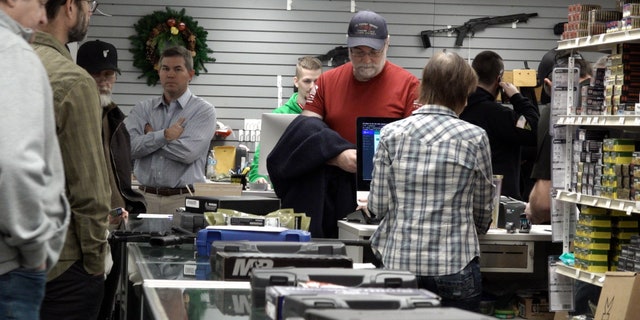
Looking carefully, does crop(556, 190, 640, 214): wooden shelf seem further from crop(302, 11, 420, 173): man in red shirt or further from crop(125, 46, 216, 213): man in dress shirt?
crop(125, 46, 216, 213): man in dress shirt

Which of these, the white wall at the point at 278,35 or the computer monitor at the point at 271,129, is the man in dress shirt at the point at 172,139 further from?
the white wall at the point at 278,35

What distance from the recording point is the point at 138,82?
13.0 metres

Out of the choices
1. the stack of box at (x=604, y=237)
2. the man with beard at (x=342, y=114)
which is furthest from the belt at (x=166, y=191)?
the stack of box at (x=604, y=237)

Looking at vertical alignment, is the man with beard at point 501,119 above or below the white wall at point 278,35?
below

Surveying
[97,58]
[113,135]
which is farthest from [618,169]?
[97,58]

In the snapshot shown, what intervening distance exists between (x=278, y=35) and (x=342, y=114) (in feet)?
26.2

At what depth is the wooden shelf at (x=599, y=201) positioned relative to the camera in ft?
15.7

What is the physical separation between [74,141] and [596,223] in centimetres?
298

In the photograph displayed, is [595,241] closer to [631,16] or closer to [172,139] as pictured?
[631,16]

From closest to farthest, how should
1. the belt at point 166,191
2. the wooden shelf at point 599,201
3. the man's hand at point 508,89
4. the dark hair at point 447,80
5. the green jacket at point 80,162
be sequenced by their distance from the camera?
the green jacket at point 80,162, the dark hair at point 447,80, the wooden shelf at point 599,201, the man's hand at point 508,89, the belt at point 166,191

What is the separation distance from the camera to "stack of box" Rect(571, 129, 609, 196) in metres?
5.22

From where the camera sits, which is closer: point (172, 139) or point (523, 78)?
point (172, 139)

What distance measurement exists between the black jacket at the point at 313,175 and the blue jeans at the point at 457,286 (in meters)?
1.17

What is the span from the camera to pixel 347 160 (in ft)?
17.6
